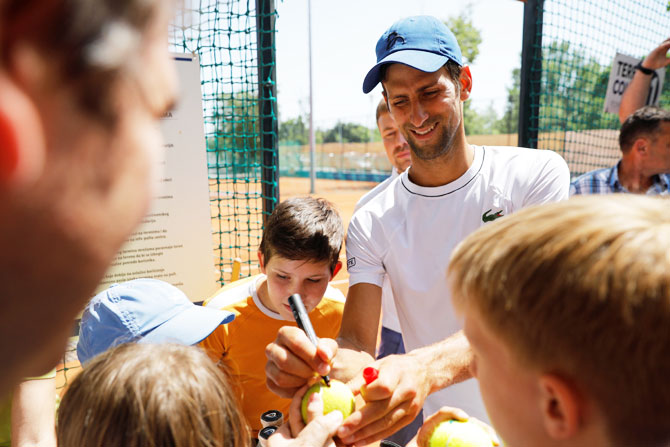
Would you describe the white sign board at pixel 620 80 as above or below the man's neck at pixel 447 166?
above

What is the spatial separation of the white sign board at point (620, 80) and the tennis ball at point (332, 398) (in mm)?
5734

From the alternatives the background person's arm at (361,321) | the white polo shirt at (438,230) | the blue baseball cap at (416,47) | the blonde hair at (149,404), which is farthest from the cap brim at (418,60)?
the blonde hair at (149,404)

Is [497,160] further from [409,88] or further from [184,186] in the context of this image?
[184,186]

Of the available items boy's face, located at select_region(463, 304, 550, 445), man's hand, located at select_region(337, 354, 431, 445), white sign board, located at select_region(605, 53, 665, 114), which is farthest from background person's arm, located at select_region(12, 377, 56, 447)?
white sign board, located at select_region(605, 53, 665, 114)

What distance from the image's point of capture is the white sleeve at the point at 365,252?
8.71 feet

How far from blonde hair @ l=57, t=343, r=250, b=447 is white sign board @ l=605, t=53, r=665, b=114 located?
614 centimetres

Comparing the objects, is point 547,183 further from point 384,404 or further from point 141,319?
point 141,319

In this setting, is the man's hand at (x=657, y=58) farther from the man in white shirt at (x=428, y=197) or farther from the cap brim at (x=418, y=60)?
the cap brim at (x=418, y=60)

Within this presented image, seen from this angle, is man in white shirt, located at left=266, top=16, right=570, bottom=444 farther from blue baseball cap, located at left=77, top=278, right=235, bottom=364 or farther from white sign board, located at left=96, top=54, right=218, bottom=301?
white sign board, located at left=96, top=54, right=218, bottom=301

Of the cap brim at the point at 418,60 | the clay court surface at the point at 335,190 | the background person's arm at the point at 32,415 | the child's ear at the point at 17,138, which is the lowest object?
the clay court surface at the point at 335,190

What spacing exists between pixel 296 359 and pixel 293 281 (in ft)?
3.77

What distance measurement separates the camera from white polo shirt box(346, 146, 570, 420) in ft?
8.54

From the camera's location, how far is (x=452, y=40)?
2.81 metres

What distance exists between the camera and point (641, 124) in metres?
5.56
